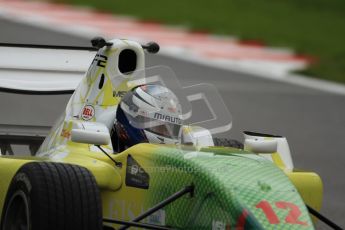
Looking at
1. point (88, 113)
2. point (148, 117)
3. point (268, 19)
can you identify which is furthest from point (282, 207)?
point (268, 19)

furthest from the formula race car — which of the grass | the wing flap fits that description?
the grass

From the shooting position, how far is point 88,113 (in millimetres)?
8156

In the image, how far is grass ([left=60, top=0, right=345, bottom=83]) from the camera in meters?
21.7

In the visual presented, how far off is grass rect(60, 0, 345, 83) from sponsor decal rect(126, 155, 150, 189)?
12147 millimetres

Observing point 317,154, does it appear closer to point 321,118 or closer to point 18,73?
point 321,118

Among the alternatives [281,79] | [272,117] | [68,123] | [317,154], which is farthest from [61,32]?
[68,123]

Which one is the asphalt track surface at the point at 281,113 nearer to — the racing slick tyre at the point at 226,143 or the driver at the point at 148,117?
the racing slick tyre at the point at 226,143

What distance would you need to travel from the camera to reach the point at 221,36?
2198cm

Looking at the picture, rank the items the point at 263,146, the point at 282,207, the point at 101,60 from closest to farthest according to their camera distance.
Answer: the point at 282,207, the point at 263,146, the point at 101,60

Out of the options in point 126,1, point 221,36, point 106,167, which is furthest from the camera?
point 126,1

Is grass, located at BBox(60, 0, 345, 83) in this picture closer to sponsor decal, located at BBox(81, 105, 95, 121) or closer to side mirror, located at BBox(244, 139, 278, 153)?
sponsor decal, located at BBox(81, 105, 95, 121)

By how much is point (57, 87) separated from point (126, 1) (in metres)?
17.3

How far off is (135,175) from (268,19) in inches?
720

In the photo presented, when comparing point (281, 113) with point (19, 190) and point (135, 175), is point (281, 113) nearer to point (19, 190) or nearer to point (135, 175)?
point (135, 175)
